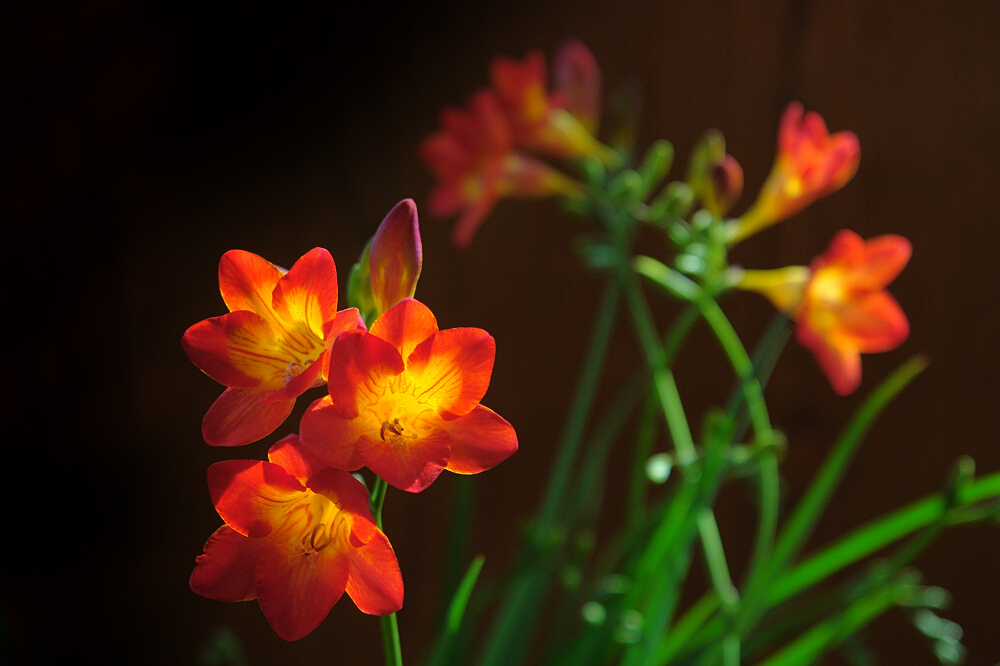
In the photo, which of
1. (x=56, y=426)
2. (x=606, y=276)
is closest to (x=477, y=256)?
(x=606, y=276)

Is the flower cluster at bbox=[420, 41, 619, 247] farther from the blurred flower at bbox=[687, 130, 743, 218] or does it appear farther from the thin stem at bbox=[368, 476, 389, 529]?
the thin stem at bbox=[368, 476, 389, 529]

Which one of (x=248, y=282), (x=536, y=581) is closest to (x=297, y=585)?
(x=248, y=282)

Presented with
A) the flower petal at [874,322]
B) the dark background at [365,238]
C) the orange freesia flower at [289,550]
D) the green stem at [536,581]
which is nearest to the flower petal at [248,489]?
the orange freesia flower at [289,550]

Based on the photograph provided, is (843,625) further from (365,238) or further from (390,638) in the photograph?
(365,238)

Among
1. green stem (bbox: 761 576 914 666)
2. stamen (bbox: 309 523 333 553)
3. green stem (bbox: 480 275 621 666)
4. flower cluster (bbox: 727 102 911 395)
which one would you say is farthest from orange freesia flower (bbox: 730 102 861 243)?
stamen (bbox: 309 523 333 553)

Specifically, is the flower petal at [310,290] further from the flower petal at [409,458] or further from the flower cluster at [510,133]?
the flower cluster at [510,133]

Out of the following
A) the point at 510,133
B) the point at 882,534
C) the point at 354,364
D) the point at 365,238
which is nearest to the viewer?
the point at 354,364
